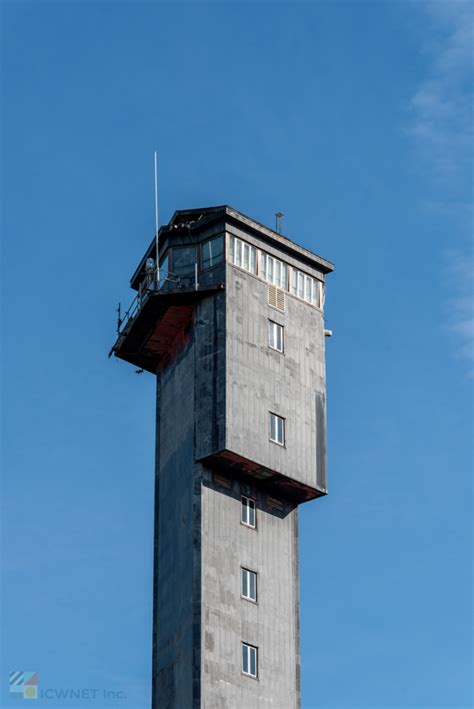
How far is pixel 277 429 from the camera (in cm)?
9681

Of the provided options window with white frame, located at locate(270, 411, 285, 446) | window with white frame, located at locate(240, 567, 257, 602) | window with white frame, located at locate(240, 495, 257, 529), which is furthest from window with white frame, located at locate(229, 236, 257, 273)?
window with white frame, located at locate(240, 567, 257, 602)

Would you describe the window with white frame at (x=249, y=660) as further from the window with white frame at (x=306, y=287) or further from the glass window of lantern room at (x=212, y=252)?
the glass window of lantern room at (x=212, y=252)

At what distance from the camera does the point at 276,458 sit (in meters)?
95.8

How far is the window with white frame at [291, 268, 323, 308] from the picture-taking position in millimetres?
102062

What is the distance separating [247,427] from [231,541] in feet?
19.6

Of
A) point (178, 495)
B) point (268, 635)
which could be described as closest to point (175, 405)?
point (178, 495)

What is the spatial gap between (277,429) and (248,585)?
8.59 metres

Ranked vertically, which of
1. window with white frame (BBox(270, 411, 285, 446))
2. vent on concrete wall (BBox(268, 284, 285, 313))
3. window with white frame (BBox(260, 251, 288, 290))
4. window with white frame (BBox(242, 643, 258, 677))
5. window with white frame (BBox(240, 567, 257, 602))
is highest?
window with white frame (BBox(260, 251, 288, 290))

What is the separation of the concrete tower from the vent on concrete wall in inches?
3.3

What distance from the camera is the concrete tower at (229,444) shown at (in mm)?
92250

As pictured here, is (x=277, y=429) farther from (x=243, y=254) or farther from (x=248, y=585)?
(x=243, y=254)

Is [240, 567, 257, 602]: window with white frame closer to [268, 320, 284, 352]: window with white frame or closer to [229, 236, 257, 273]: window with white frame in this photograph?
[268, 320, 284, 352]: window with white frame

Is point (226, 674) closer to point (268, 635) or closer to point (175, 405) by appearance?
point (268, 635)

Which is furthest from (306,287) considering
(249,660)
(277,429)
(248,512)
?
(249,660)
